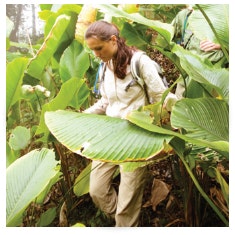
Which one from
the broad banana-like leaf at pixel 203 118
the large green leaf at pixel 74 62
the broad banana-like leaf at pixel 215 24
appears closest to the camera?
the broad banana-like leaf at pixel 203 118

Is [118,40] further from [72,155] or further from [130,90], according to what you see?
[72,155]

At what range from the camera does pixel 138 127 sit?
61cm

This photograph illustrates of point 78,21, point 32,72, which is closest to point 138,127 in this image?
point 32,72

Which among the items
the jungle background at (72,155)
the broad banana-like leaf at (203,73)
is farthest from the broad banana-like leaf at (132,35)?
the broad banana-like leaf at (203,73)

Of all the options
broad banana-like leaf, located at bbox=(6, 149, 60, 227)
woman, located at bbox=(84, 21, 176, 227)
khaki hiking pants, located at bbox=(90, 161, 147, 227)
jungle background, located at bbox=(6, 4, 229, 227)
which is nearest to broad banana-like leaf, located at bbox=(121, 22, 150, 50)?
jungle background, located at bbox=(6, 4, 229, 227)

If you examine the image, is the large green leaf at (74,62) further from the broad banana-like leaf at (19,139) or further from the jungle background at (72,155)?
the broad banana-like leaf at (19,139)

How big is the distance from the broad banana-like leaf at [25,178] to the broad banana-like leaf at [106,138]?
9 cm

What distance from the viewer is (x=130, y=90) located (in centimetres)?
92

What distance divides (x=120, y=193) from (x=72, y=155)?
1.09 feet

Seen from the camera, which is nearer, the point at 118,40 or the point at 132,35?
the point at 118,40

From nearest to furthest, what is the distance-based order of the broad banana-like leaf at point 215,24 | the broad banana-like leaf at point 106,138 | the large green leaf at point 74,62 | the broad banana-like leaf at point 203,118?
the broad banana-like leaf at point 106,138, the broad banana-like leaf at point 203,118, the broad banana-like leaf at point 215,24, the large green leaf at point 74,62

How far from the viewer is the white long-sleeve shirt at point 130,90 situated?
0.87 m

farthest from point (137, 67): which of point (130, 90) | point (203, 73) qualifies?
point (203, 73)
